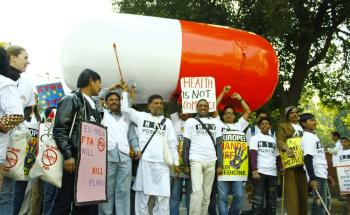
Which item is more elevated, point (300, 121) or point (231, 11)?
point (231, 11)

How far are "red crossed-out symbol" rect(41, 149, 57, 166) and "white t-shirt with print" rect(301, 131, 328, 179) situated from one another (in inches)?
161

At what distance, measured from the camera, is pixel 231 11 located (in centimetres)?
1318

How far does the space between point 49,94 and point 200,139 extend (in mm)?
2581

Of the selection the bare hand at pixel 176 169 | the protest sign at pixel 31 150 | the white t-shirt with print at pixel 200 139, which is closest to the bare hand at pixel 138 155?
the bare hand at pixel 176 169

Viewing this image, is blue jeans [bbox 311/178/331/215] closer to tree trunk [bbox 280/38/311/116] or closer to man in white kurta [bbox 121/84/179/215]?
man in white kurta [bbox 121/84/179/215]

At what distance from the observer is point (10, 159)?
14.7 ft

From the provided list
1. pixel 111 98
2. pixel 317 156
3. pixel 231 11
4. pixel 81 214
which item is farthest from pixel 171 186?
pixel 231 11

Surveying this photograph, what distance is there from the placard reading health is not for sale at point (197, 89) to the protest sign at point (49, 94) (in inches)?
79.3

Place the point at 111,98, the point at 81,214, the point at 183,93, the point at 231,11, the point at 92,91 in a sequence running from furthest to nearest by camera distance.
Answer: the point at 231,11, the point at 183,93, the point at 111,98, the point at 92,91, the point at 81,214

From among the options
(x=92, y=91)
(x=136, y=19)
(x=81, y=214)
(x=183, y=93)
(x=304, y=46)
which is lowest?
(x=81, y=214)

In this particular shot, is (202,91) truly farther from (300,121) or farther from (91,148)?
(91,148)

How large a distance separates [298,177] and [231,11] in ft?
22.9

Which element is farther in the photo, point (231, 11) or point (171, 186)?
point (231, 11)

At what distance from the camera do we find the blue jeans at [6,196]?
4496mm
